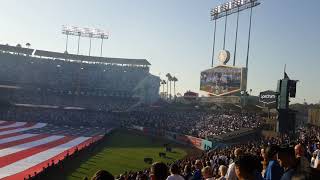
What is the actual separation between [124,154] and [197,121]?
93.5ft

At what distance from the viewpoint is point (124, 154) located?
44000 millimetres

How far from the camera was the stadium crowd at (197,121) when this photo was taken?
5700cm

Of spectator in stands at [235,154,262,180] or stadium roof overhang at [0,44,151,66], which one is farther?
stadium roof overhang at [0,44,151,66]

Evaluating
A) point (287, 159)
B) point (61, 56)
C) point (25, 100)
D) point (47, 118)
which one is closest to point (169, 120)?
point (47, 118)

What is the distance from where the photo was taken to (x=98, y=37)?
124688 mm

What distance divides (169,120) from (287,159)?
6875 centimetres

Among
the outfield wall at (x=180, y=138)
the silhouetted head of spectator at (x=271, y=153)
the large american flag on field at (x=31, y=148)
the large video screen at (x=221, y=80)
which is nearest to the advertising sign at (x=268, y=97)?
the outfield wall at (x=180, y=138)

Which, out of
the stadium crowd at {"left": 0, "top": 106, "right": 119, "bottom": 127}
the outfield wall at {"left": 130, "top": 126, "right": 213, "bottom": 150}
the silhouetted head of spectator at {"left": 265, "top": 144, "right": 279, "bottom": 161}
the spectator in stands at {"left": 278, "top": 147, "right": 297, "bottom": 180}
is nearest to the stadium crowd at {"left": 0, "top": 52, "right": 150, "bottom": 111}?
the stadium crowd at {"left": 0, "top": 106, "right": 119, "bottom": 127}

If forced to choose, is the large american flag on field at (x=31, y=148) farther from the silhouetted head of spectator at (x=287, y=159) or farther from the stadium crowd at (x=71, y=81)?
the stadium crowd at (x=71, y=81)

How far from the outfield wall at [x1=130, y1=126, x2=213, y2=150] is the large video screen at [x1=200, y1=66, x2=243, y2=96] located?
35.0ft

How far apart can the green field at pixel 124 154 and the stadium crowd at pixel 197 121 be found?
5.60 m

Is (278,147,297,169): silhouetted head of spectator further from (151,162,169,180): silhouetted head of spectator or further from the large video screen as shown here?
the large video screen

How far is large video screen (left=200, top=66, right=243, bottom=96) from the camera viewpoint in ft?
210

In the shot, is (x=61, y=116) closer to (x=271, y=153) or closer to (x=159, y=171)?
(x=271, y=153)
